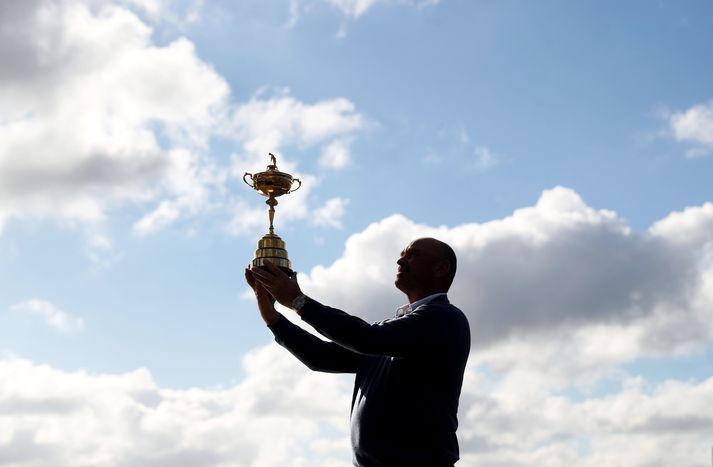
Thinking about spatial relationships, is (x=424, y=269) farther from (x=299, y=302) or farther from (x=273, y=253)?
(x=273, y=253)

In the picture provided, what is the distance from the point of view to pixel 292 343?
36.5ft

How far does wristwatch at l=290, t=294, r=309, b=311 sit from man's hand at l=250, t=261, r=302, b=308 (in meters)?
0.04

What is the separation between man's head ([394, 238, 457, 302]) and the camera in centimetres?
1023

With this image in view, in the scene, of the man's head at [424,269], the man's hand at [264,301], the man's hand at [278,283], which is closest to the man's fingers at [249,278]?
the man's hand at [264,301]

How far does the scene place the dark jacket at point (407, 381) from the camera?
9234mm

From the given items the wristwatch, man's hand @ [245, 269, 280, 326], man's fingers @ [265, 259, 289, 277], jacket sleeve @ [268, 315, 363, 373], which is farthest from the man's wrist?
jacket sleeve @ [268, 315, 363, 373]

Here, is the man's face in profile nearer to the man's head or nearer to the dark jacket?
the man's head

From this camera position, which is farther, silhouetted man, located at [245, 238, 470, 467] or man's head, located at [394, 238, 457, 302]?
man's head, located at [394, 238, 457, 302]

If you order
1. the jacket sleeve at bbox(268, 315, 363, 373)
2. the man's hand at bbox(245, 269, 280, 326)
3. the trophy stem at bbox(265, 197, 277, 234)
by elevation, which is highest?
the trophy stem at bbox(265, 197, 277, 234)

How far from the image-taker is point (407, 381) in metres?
9.63

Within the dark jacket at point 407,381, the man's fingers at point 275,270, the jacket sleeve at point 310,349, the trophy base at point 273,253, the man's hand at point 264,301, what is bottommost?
the dark jacket at point 407,381

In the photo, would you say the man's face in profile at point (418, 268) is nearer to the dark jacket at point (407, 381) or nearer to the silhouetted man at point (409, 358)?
the silhouetted man at point (409, 358)

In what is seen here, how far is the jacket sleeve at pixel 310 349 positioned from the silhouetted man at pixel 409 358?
0.74 meters

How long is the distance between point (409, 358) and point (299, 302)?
126 cm
